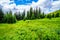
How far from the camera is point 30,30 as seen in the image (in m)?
4.14

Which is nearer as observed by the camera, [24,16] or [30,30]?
[30,30]

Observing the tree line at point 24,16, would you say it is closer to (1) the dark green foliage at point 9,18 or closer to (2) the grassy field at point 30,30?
(1) the dark green foliage at point 9,18

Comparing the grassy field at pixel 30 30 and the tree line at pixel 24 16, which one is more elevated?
the tree line at pixel 24 16

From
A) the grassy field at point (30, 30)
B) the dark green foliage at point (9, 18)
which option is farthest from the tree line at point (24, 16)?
the grassy field at point (30, 30)

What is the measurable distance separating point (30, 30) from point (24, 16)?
0.46m

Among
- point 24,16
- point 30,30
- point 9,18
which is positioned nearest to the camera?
point 30,30

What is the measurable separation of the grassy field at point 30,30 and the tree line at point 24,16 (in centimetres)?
13

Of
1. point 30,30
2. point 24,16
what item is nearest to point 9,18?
point 24,16

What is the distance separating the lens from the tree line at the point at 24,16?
4254 mm

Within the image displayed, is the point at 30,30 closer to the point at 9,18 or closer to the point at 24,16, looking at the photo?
the point at 24,16

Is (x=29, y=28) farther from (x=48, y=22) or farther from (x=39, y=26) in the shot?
(x=48, y=22)

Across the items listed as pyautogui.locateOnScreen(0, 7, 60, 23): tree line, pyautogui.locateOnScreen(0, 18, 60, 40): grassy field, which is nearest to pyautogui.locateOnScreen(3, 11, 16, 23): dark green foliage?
pyautogui.locateOnScreen(0, 7, 60, 23): tree line

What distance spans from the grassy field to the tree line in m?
0.13

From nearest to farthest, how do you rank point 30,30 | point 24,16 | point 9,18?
1. point 30,30
2. point 9,18
3. point 24,16
